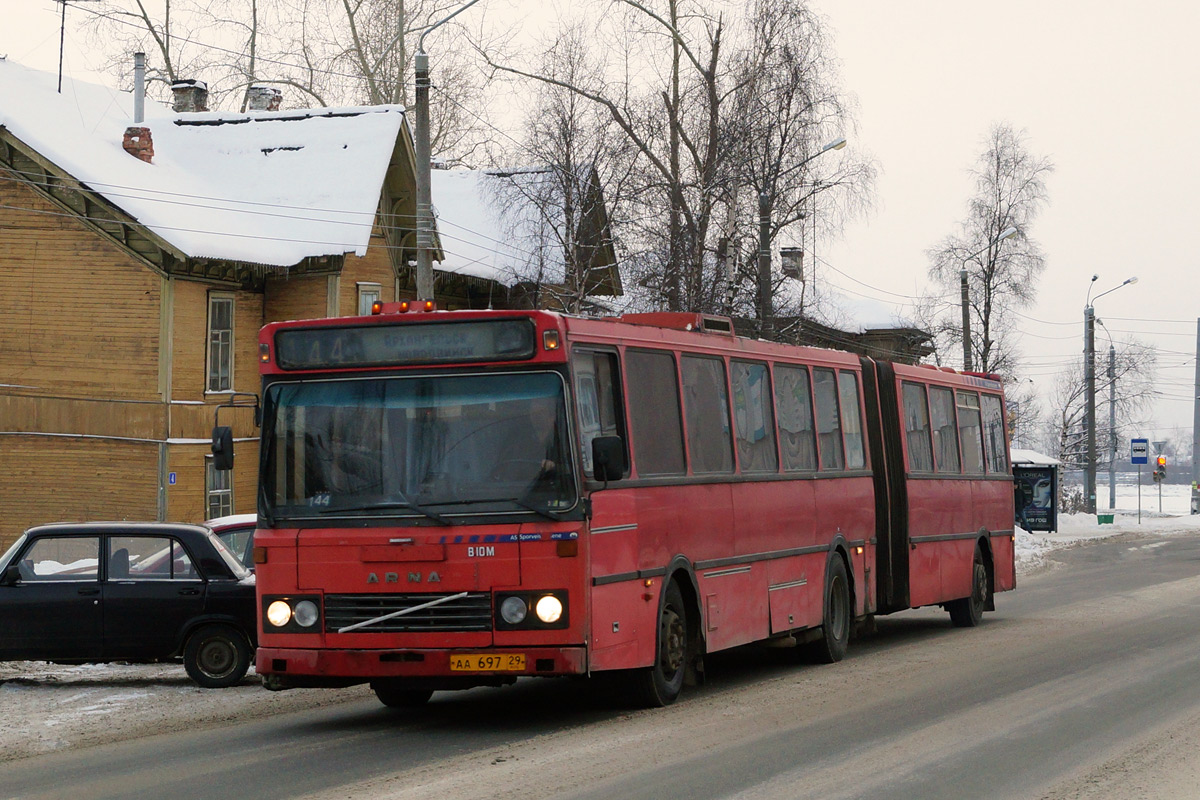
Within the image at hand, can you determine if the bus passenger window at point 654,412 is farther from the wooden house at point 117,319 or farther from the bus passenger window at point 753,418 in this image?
the wooden house at point 117,319

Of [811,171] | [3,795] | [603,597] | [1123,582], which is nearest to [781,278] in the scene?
[811,171]

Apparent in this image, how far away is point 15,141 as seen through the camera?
109 feet

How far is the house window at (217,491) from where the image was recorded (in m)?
34.4

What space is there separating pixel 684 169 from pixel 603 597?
2771 cm

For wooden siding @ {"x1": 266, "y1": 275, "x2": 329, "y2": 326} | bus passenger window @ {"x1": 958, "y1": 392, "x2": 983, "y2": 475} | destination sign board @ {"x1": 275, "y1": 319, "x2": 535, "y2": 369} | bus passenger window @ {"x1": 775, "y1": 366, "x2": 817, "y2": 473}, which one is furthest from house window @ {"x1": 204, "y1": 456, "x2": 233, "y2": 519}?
destination sign board @ {"x1": 275, "y1": 319, "x2": 535, "y2": 369}

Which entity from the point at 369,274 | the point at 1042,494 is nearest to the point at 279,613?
the point at 369,274

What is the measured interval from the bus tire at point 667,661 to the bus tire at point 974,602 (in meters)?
8.56

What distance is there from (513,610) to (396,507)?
3.30 feet

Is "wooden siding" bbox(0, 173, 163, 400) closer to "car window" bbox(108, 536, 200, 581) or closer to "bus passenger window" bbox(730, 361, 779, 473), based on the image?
"car window" bbox(108, 536, 200, 581)

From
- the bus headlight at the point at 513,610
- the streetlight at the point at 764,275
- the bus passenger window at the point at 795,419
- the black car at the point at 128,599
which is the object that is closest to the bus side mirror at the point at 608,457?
the bus headlight at the point at 513,610

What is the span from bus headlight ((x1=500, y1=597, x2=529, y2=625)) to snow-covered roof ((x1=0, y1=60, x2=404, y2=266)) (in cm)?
2386

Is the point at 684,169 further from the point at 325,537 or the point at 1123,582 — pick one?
the point at 325,537

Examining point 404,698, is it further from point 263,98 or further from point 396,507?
point 263,98

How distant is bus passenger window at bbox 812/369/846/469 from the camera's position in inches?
615
